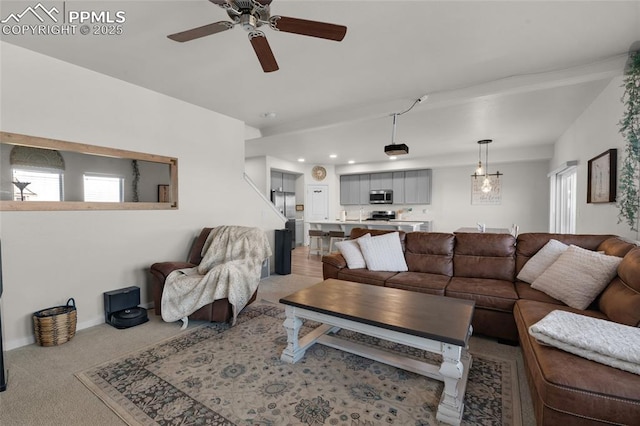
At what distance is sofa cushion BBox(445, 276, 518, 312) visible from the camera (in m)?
2.44

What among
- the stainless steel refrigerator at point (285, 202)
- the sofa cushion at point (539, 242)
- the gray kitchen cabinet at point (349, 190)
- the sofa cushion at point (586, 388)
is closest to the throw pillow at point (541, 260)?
the sofa cushion at point (539, 242)

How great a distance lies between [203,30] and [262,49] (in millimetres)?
373

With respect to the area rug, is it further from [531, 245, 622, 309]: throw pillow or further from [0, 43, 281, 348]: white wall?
[0, 43, 281, 348]: white wall

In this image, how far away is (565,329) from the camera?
153 centimetres

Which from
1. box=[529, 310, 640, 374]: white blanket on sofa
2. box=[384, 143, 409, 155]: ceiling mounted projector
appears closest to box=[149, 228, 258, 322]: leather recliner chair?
box=[529, 310, 640, 374]: white blanket on sofa

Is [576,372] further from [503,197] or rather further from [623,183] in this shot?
[503,197]

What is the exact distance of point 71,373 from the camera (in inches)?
80.1

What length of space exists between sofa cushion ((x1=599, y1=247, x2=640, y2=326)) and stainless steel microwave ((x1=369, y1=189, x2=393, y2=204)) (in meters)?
6.12

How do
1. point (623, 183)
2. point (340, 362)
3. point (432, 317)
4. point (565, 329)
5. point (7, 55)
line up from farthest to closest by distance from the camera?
1. point (623, 183)
2. point (7, 55)
3. point (340, 362)
4. point (432, 317)
5. point (565, 329)

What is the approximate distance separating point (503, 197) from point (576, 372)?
6628 millimetres

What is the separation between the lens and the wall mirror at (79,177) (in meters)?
2.44

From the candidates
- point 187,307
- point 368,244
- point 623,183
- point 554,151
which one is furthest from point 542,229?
point 187,307

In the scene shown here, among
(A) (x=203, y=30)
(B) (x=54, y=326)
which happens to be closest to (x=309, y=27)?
(A) (x=203, y=30)

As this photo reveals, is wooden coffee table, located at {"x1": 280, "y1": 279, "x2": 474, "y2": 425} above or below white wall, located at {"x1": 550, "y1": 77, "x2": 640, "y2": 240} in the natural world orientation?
below
